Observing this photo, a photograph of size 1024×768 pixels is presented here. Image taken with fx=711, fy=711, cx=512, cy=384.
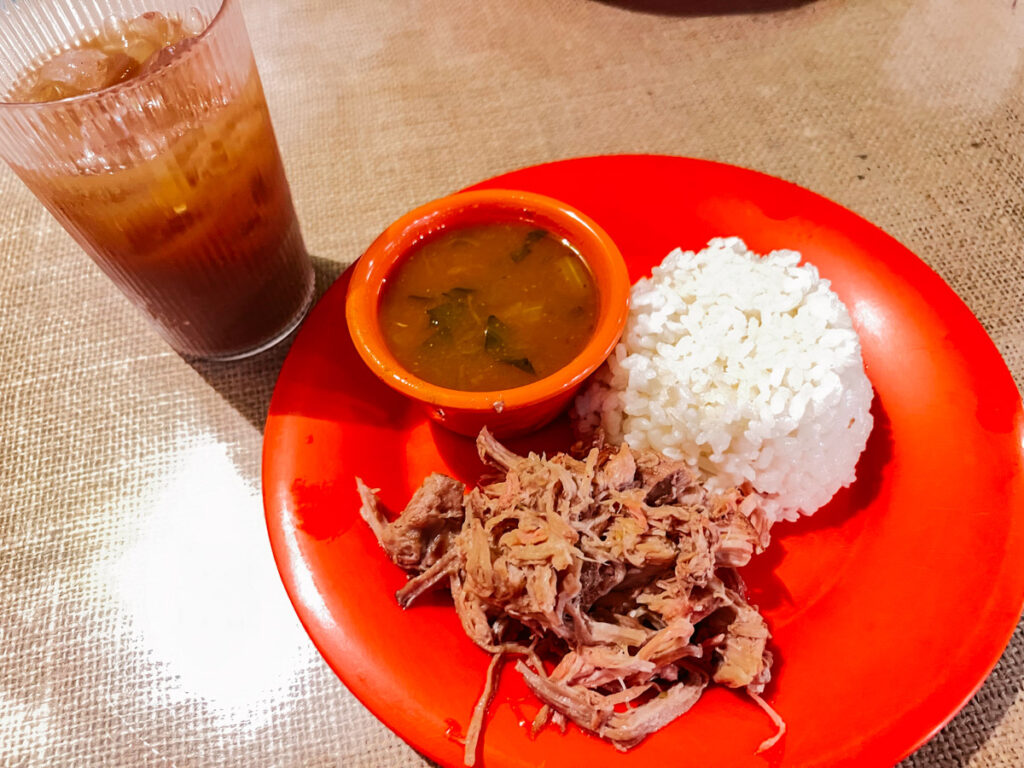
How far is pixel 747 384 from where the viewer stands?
6.75 ft

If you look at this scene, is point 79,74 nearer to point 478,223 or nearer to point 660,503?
point 478,223

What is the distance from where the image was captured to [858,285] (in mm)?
2336

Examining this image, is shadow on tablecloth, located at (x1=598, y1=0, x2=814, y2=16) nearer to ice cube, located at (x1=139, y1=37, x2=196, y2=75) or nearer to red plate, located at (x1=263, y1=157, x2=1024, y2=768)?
red plate, located at (x1=263, y1=157, x2=1024, y2=768)

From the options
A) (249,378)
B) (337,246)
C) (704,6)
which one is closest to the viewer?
(249,378)

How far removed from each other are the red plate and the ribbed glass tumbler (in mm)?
315

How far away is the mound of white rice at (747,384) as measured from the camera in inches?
79.4

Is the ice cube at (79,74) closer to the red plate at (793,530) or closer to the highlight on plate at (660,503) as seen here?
the red plate at (793,530)

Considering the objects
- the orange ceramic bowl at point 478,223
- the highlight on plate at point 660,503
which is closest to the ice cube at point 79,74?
the orange ceramic bowl at point 478,223

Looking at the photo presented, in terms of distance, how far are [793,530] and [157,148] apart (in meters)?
2.01

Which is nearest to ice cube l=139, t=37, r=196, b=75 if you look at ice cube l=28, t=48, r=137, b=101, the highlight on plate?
ice cube l=28, t=48, r=137, b=101

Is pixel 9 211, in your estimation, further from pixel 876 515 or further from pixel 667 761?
pixel 876 515

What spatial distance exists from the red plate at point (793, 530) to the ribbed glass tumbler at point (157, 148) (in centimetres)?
32

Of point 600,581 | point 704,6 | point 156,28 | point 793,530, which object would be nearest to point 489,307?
point 600,581

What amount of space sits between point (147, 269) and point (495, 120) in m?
1.80
